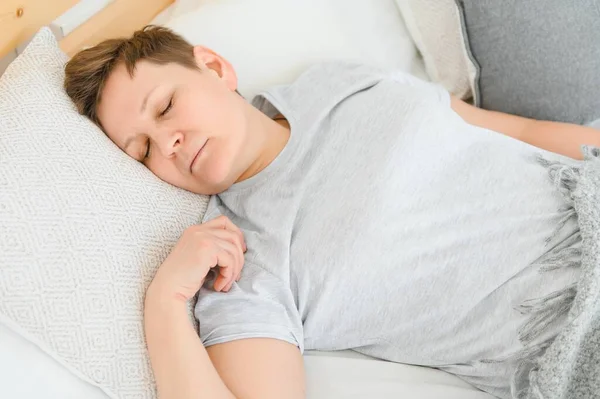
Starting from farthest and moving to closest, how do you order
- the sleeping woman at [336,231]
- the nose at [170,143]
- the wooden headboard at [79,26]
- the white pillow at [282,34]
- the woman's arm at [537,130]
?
1. the white pillow at [282,34]
2. the woman's arm at [537,130]
3. the wooden headboard at [79,26]
4. the nose at [170,143]
5. the sleeping woman at [336,231]

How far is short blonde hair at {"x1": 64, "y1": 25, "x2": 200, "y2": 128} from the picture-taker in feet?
3.62

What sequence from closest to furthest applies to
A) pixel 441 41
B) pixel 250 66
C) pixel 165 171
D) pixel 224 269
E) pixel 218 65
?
pixel 224 269
pixel 165 171
pixel 218 65
pixel 250 66
pixel 441 41

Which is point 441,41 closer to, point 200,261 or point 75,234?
point 200,261

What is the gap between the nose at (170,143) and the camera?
3.53ft

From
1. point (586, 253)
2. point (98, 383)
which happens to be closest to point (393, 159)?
point (586, 253)

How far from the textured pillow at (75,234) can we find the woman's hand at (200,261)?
0.04 meters

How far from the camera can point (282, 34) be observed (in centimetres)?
144

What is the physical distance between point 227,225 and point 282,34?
56 cm

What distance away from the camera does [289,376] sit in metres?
0.95

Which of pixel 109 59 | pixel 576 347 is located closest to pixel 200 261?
pixel 109 59

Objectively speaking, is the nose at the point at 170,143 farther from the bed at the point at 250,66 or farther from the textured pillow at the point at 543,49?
the textured pillow at the point at 543,49

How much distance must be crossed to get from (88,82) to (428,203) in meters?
0.60

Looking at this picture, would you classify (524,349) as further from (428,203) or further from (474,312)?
(428,203)

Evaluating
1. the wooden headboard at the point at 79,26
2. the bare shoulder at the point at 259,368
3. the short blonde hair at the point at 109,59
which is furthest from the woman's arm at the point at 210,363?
the wooden headboard at the point at 79,26
